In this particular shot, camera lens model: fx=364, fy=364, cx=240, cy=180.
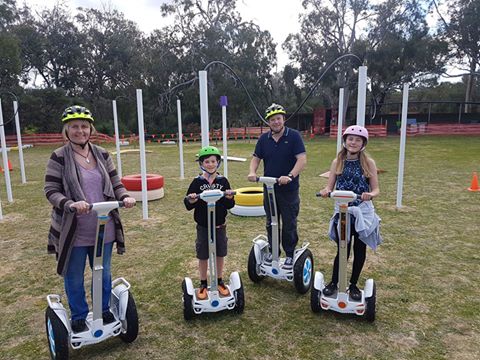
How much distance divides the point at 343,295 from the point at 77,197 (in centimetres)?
236

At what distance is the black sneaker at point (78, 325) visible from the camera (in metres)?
2.79

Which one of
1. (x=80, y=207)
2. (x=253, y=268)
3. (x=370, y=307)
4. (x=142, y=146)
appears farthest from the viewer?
(x=142, y=146)

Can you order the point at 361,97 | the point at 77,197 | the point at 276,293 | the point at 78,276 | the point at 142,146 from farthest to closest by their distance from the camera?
the point at 142,146 → the point at 361,97 → the point at 276,293 → the point at 78,276 → the point at 77,197

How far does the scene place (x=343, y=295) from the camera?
3.25 metres

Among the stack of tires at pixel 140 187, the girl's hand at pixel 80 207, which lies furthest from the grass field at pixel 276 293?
the girl's hand at pixel 80 207

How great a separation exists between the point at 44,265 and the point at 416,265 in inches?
182

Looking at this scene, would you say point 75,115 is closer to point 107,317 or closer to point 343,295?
point 107,317

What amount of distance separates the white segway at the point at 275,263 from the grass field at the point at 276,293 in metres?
0.15

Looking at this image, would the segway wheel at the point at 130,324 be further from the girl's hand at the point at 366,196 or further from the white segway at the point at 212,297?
the girl's hand at the point at 366,196

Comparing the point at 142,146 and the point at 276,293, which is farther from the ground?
the point at 142,146

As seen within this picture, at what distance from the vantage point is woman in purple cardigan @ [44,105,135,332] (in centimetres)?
258

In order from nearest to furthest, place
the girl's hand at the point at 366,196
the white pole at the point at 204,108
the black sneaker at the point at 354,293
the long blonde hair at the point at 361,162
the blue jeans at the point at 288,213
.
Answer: the girl's hand at the point at 366,196 → the long blonde hair at the point at 361,162 → the black sneaker at the point at 354,293 → the blue jeans at the point at 288,213 → the white pole at the point at 204,108

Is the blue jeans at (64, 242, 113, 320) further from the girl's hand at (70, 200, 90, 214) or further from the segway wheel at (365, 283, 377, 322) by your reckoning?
the segway wheel at (365, 283, 377, 322)

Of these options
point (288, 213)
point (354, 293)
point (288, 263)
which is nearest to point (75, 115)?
point (288, 213)
